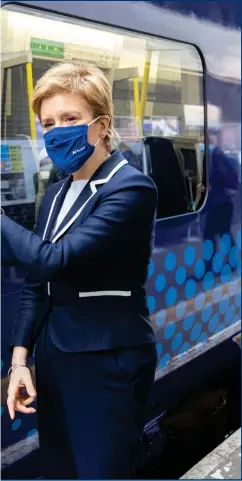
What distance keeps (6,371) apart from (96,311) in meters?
0.52

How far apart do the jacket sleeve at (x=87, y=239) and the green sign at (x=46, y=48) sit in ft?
2.46

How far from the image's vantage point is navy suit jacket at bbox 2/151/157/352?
1375 millimetres

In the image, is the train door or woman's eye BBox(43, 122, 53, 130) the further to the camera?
the train door

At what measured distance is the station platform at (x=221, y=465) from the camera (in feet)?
8.00

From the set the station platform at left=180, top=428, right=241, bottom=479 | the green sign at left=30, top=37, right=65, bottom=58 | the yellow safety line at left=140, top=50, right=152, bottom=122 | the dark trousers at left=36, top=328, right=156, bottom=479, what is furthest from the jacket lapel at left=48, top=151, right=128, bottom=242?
the station platform at left=180, top=428, right=241, bottom=479

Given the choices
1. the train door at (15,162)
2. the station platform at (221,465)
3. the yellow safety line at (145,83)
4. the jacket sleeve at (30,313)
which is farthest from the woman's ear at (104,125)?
the station platform at (221,465)

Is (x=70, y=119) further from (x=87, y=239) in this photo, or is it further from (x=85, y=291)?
(x=85, y=291)

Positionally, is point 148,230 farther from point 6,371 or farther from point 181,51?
point 181,51

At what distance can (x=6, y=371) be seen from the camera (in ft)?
6.11

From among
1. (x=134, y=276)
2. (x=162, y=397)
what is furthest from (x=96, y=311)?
(x=162, y=397)

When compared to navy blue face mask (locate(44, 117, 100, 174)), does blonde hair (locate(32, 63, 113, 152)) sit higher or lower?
higher

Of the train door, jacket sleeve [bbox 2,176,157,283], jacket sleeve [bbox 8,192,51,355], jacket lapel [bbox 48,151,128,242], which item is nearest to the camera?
jacket sleeve [bbox 2,176,157,283]

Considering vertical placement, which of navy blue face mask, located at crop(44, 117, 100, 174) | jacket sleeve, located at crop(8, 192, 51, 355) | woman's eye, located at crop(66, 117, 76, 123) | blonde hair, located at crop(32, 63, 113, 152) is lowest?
jacket sleeve, located at crop(8, 192, 51, 355)

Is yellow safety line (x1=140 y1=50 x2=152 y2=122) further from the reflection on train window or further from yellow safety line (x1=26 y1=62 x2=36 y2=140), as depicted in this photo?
yellow safety line (x1=26 y1=62 x2=36 y2=140)
